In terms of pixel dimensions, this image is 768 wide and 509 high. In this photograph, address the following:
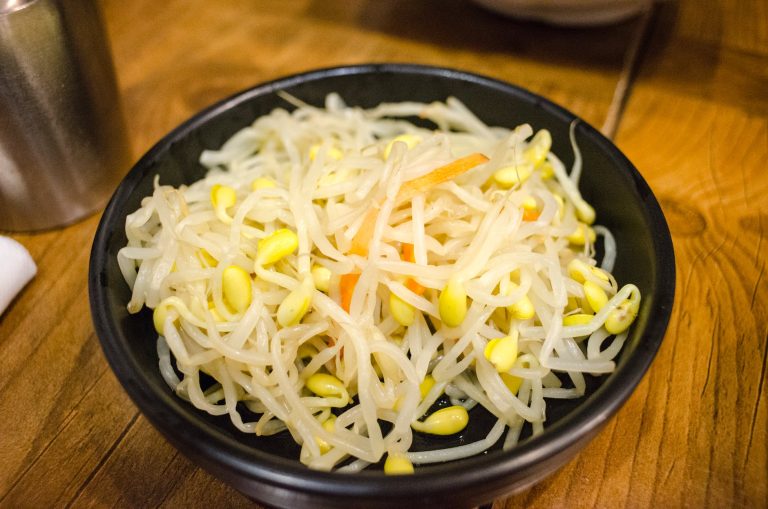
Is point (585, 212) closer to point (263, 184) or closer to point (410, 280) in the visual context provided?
point (410, 280)

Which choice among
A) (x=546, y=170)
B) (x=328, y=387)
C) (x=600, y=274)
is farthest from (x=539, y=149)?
(x=328, y=387)

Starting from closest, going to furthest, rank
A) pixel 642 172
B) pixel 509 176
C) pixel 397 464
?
pixel 397 464
pixel 509 176
pixel 642 172

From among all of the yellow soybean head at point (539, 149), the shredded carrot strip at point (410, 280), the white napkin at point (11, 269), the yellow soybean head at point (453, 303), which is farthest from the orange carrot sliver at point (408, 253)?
the white napkin at point (11, 269)

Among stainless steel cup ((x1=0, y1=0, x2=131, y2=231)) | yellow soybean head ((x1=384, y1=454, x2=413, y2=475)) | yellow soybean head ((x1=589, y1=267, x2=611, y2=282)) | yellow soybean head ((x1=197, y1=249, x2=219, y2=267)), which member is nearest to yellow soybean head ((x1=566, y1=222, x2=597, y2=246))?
yellow soybean head ((x1=589, y1=267, x2=611, y2=282))

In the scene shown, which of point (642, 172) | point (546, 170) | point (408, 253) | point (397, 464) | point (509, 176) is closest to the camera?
point (397, 464)

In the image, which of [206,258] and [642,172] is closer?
[206,258]

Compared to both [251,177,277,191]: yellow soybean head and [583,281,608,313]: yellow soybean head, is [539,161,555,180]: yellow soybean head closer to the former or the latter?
[583,281,608,313]: yellow soybean head
